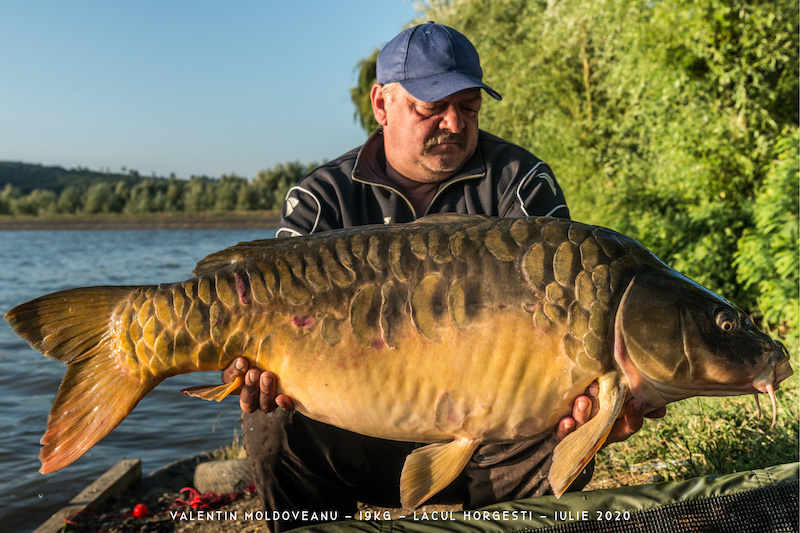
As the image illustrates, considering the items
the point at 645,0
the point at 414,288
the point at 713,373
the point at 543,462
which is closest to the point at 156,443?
the point at 543,462

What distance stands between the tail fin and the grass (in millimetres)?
1674

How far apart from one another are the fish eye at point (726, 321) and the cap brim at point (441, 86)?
1048 mm

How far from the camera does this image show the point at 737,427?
244 centimetres

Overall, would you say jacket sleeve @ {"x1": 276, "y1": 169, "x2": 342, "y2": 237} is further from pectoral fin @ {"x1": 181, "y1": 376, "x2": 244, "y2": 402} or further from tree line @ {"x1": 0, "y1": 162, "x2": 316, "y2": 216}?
tree line @ {"x1": 0, "y1": 162, "x2": 316, "y2": 216}

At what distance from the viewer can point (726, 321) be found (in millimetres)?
1410

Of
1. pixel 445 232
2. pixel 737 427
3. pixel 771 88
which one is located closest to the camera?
pixel 445 232

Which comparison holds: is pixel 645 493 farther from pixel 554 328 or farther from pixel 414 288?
pixel 414 288

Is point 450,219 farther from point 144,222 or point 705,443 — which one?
point 144,222

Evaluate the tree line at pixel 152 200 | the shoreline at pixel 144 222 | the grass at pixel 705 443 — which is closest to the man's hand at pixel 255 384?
the grass at pixel 705 443

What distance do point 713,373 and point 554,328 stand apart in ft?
1.16

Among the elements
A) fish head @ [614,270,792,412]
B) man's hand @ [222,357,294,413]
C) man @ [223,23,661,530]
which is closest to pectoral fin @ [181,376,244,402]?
man's hand @ [222,357,294,413]

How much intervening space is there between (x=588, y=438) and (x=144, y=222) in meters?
40.1

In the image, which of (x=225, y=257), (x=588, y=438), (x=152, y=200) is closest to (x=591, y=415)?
(x=588, y=438)

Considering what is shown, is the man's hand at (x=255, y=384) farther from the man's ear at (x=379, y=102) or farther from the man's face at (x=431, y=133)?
the man's ear at (x=379, y=102)
